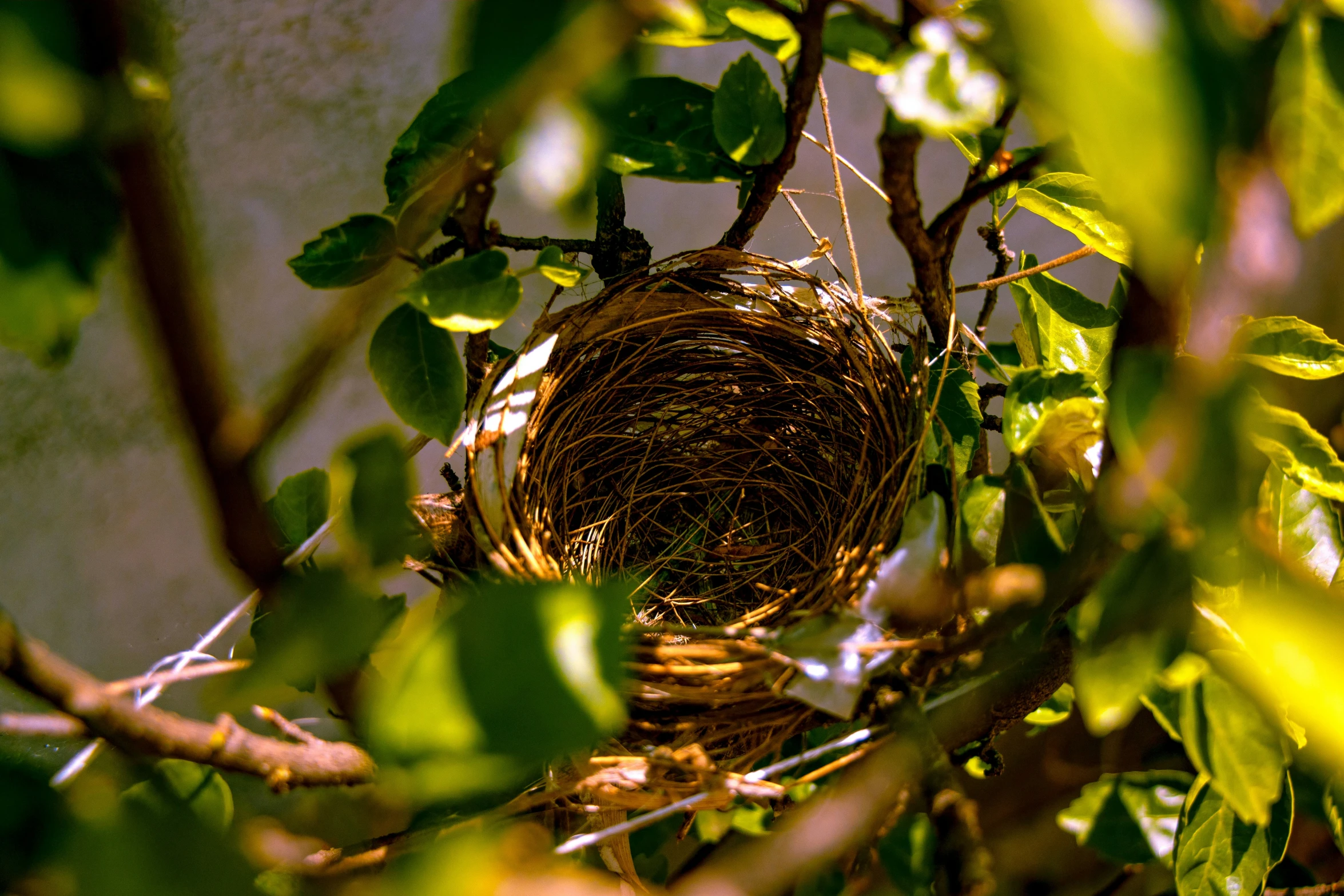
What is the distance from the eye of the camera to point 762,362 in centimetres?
71

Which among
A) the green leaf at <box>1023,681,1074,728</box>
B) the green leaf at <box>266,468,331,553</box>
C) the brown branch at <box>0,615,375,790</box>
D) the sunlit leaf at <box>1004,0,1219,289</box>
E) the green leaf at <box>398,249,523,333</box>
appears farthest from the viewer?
the green leaf at <box>1023,681,1074,728</box>

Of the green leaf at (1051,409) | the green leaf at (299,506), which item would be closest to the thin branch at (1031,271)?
the green leaf at (1051,409)

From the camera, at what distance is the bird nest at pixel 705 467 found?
1.51 feet

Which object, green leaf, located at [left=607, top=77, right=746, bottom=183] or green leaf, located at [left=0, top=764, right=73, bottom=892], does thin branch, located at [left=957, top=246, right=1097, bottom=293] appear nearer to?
green leaf, located at [left=607, top=77, right=746, bottom=183]

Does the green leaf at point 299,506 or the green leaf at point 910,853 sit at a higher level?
the green leaf at point 299,506

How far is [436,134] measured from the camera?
380mm

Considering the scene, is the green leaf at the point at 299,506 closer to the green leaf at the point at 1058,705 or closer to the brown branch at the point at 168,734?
the brown branch at the point at 168,734

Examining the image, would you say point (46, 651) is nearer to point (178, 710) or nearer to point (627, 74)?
point (627, 74)

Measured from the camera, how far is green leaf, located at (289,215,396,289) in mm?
350

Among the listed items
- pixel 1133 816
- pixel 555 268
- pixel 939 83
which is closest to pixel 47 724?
pixel 555 268

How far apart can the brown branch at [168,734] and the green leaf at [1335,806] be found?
1.98 ft

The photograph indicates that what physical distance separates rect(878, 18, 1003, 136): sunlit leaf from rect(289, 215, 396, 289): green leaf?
0.23 meters

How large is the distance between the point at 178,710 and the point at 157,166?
38.0 inches

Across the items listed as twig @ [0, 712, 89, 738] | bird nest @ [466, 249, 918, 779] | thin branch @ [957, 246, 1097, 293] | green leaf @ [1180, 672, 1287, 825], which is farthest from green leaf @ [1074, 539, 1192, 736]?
twig @ [0, 712, 89, 738]
